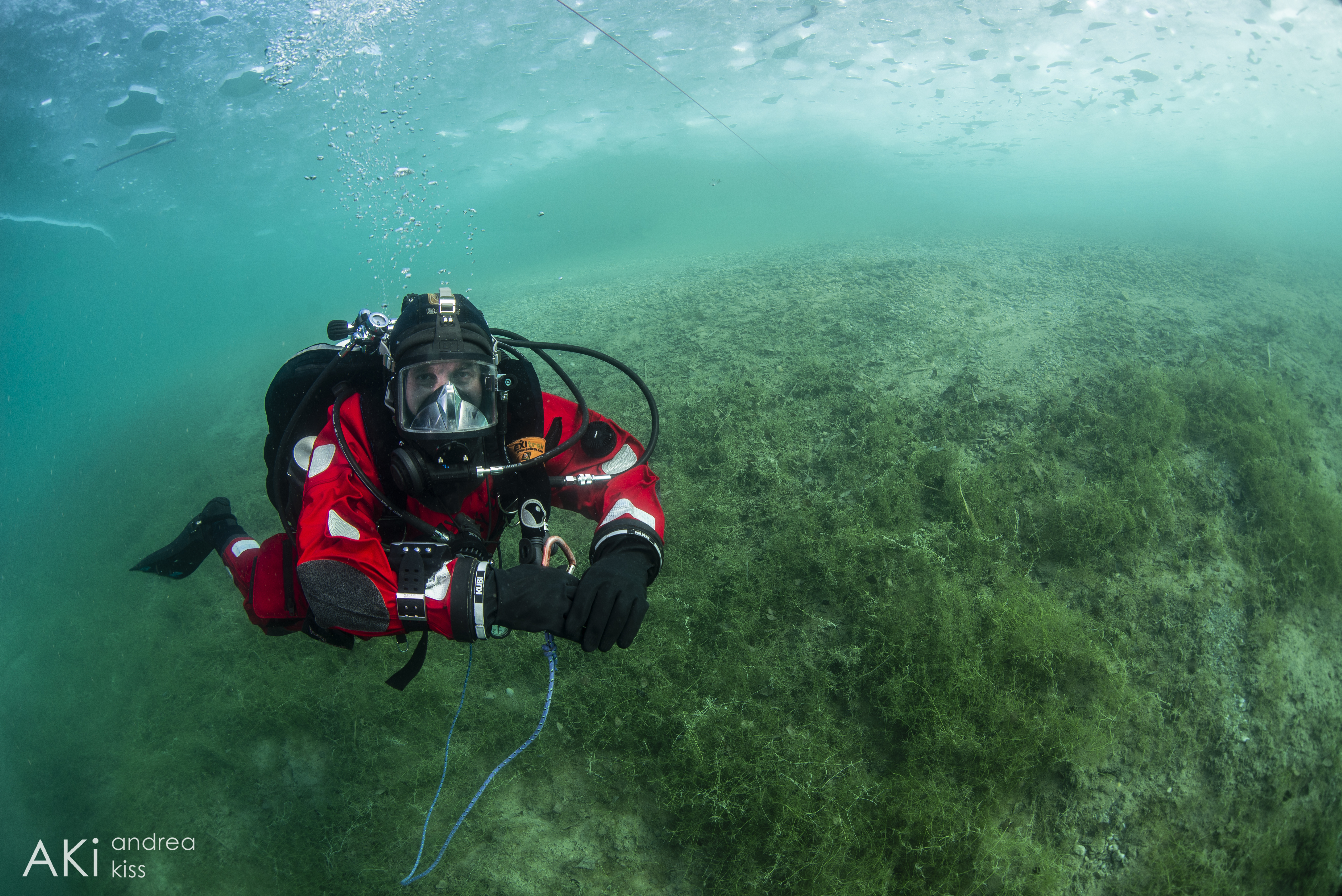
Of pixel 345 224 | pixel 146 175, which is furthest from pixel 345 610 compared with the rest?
pixel 345 224

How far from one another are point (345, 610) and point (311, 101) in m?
25.4

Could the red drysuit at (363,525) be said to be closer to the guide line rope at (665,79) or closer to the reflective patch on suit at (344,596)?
the reflective patch on suit at (344,596)

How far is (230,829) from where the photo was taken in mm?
3371

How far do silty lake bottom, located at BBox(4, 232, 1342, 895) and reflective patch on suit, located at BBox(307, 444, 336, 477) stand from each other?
2.16 meters

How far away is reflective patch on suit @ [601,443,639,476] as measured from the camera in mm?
2715

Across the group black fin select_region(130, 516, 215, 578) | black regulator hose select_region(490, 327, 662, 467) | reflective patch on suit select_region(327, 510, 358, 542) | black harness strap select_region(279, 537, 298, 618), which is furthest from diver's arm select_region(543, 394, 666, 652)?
black fin select_region(130, 516, 215, 578)

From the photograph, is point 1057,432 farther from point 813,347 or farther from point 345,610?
point 345,610

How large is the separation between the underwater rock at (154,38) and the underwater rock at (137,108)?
2723 millimetres

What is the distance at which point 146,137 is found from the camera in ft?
61.8

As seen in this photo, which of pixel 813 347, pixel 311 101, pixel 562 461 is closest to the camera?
pixel 562 461

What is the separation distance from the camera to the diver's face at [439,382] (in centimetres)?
233

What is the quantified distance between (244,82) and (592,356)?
22.9 meters

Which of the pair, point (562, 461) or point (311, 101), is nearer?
point (562, 461)

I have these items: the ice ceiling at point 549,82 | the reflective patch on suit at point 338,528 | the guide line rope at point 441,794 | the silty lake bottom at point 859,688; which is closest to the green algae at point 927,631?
the silty lake bottom at point 859,688
